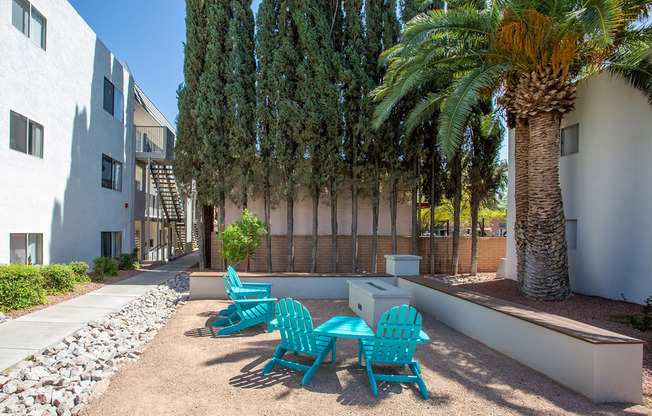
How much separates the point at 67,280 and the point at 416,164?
13066 millimetres

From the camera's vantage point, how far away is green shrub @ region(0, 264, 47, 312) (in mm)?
7344

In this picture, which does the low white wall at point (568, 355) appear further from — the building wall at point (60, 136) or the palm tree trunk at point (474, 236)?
the building wall at point (60, 136)

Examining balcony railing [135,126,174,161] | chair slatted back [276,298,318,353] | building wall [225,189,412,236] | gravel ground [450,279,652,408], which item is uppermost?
balcony railing [135,126,174,161]

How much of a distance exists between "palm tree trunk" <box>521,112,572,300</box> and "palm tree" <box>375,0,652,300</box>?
0.07 ft

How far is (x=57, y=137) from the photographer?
455 inches

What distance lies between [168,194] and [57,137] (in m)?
11.2

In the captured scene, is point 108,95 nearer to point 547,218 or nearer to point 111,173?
point 111,173

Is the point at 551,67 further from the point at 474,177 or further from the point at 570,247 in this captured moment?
the point at 474,177

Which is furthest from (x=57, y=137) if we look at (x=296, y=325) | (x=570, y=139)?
(x=570, y=139)

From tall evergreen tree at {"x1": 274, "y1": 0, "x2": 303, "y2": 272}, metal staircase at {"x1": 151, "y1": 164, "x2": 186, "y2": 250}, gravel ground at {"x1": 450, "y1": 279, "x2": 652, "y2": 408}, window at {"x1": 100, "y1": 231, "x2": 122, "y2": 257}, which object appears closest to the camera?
gravel ground at {"x1": 450, "y1": 279, "x2": 652, "y2": 408}

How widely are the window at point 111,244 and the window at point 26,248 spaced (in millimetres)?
4051

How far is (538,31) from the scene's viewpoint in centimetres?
809

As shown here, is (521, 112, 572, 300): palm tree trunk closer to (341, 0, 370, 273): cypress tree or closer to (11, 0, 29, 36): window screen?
(341, 0, 370, 273): cypress tree

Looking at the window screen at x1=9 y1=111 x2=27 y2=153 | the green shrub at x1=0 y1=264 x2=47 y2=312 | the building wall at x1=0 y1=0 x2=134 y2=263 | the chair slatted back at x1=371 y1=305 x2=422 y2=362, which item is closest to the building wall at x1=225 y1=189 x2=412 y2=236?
the building wall at x1=0 y1=0 x2=134 y2=263
